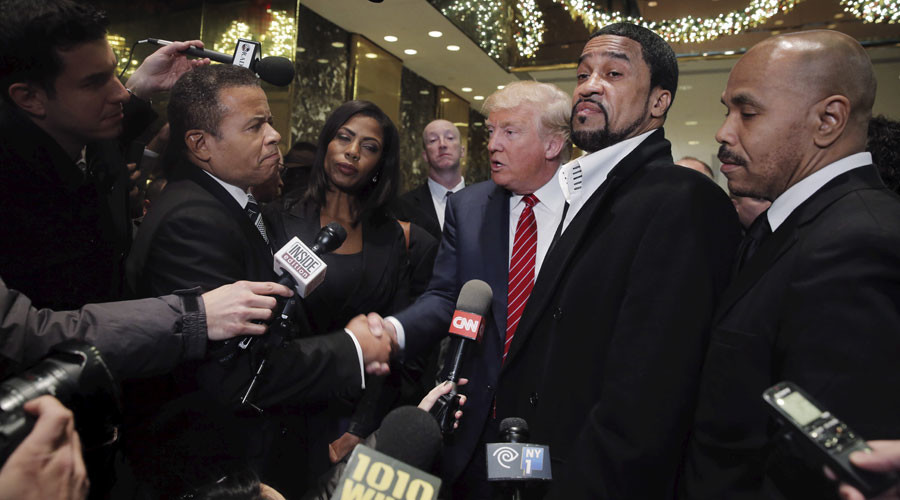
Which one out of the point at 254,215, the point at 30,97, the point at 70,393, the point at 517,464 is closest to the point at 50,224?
the point at 30,97

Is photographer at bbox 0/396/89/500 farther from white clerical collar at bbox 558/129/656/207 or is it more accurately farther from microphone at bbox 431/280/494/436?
white clerical collar at bbox 558/129/656/207

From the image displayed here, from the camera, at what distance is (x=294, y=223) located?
8.32 feet

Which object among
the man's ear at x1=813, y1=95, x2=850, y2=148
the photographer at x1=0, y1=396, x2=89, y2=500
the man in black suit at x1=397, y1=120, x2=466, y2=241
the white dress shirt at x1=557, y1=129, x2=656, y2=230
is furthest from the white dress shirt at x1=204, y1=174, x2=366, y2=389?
the man in black suit at x1=397, y1=120, x2=466, y2=241

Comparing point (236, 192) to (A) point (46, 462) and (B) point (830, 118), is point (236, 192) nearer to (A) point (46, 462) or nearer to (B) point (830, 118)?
(A) point (46, 462)

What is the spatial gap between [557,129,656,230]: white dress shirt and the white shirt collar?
1.53 feet

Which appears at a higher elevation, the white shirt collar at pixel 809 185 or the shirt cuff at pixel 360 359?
the white shirt collar at pixel 809 185

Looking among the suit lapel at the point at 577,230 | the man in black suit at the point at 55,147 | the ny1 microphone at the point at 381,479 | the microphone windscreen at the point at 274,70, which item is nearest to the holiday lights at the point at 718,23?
the microphone windscreen at the point at 274,70

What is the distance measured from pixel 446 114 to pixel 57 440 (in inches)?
338

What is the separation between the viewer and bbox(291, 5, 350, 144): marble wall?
6.23 m

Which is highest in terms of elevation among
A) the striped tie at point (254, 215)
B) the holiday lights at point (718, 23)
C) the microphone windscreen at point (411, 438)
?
the holiday lights at point (718, 23)

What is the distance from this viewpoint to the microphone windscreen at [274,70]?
2135 mm

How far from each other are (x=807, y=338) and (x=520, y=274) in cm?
109

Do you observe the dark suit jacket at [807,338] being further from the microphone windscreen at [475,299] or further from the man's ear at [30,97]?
the man's ear at [30,97]

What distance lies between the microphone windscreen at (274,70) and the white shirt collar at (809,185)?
160 cm
